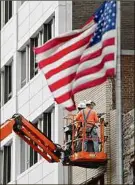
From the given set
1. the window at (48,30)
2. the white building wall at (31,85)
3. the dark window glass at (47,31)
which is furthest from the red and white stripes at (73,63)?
→ the dark window glass at (47,31)

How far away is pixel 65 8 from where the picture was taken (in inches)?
2138

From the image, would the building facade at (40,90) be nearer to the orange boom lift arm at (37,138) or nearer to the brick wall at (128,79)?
the brick wall at (128,79)

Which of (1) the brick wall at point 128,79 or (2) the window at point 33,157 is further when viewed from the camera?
(2) the window at point 33,157

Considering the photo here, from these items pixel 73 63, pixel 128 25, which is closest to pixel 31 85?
pixel 128 25

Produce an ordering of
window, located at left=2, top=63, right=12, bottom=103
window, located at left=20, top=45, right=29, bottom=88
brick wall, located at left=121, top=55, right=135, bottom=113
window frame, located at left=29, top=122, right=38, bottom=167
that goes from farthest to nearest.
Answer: window, located at left=2, top=63, right=12, bottom=103 → window, located at left=20, top=45, right=29, bottom=88 → window frame, located at left=29, top=122, right=38, bottom=167 → brick wall, located at left=121, top=55, right=135, bottom=113

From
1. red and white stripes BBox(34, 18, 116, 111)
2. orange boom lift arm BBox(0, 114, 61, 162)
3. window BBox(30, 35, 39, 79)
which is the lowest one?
orange boom lift arm BBox(0, 114, 61, 162)

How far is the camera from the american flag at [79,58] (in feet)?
149

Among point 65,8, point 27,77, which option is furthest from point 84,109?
point 27,77

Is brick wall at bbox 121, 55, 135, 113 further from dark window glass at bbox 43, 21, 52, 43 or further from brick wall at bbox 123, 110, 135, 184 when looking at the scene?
dark window glass at bbox 43, 21, 52, 43

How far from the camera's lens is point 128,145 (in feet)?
151

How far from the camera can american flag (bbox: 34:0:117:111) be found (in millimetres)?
45406

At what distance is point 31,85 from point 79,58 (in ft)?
36.5

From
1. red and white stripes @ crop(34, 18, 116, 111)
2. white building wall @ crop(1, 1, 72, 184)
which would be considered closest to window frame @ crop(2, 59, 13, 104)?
white building wall @ crop(1, 1, 72, 184)

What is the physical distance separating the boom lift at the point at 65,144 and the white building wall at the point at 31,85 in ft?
12.2
